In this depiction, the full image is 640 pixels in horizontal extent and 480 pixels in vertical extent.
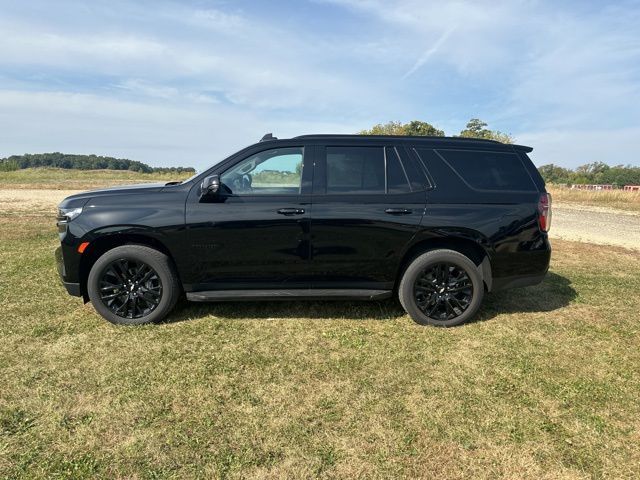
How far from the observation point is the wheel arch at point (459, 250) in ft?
13.7

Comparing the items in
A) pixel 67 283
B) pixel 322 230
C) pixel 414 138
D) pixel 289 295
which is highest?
pixel 414 138

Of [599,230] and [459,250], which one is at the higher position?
[459,250]

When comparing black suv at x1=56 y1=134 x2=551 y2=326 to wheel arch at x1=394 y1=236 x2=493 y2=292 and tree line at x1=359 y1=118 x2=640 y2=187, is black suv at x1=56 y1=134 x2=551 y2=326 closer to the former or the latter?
wheel arch at x1=394 y1=236 x2=493 y2=292

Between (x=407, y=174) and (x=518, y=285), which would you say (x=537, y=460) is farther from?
(x=407, y=174)

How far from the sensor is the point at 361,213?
3996mm

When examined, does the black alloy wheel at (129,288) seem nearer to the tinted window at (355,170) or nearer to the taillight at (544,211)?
the tinted window at (355,170)

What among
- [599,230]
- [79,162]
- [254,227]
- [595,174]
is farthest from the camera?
[595,174]

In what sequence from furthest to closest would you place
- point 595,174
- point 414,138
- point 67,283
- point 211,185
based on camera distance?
1. point 595,174
2. point 414,138
3. point 67,283
4. point 211,185

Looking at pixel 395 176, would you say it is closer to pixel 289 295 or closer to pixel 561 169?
pixel 289 295

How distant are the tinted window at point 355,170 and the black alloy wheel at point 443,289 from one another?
977 millimetres

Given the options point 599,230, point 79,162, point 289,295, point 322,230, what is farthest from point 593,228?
point 79,162

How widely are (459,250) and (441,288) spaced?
425mm

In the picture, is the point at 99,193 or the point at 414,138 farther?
the point at 414,138

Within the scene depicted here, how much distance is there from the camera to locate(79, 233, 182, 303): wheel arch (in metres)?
4.02
